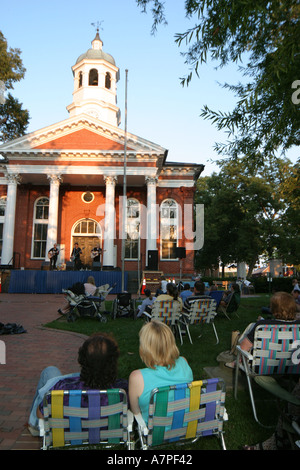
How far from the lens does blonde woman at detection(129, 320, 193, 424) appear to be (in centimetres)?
252

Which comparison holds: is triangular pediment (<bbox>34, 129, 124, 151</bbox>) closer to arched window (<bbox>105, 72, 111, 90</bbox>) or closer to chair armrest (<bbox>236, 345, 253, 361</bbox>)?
arched window (<bbox>105, 72, 111, 90</bbox>)

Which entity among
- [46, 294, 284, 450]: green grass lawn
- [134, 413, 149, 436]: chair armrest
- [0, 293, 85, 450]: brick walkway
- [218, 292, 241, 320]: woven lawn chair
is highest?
[218, 292, 241, 320]: woven lawn chair

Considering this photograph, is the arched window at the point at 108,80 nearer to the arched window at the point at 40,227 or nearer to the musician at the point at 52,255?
the arched window at the point at 40,227

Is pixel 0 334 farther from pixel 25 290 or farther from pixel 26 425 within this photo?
pixel 25 290

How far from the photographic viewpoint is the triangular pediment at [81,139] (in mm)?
23062

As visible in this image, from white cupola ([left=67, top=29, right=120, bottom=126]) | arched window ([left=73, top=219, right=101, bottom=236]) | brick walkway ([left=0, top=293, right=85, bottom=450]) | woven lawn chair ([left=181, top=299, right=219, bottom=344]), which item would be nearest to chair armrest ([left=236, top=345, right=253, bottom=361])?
brick walkway ([left=0, top=293, right=85, bottom=450])

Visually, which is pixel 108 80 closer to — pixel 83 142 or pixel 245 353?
pixel 83 142

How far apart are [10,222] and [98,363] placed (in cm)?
2263

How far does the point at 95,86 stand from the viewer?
29.4 meters

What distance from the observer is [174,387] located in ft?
7.52

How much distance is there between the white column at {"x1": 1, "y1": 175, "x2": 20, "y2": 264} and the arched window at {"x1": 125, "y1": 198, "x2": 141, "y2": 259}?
7.99 metres

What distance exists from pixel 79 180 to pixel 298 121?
21865 mm

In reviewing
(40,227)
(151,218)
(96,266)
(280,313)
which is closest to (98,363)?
(280,313)

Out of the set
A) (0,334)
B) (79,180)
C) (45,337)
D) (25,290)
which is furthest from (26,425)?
(79,180)
